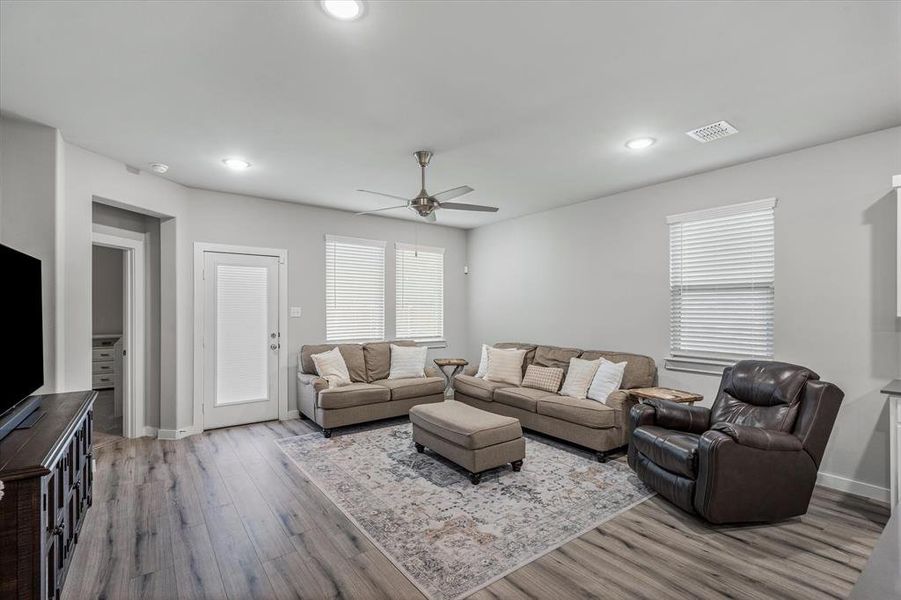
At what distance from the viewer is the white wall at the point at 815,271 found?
3.26 meters

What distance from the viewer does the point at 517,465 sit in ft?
12.4

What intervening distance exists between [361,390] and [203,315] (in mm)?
2007

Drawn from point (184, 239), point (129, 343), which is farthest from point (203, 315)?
point (184, 239)

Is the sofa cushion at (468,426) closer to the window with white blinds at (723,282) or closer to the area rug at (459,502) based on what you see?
the area rug at (459,502)

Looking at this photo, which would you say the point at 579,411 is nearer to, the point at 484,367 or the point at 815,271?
the point at 484,367

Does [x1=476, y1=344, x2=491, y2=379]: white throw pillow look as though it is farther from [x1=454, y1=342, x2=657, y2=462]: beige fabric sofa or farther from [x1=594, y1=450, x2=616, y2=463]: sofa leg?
[x1=594, y1=450, x2=616, y2=463]: sofa leg

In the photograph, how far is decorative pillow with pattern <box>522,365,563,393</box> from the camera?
16.3ft

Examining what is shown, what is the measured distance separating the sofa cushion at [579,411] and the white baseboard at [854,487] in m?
1.63

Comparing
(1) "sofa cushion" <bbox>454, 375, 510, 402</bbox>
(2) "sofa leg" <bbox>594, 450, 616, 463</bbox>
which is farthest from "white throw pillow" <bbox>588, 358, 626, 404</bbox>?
(1) "sofa cushion" <bbox>454, 375, 510, 402</bbox>

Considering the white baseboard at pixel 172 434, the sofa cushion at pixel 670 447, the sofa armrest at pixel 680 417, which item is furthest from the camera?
the white baseboard at pixel 172 434

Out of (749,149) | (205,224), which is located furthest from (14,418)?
(749,149)

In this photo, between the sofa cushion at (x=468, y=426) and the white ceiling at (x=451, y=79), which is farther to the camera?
the sofa cushion at (x=468, y=426)

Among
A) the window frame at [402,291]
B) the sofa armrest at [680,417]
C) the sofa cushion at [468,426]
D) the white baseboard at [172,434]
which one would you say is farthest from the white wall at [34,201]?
the sofa armrest at [680,417]

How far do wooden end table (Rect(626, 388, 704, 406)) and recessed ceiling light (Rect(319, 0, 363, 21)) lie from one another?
11.5 ft
